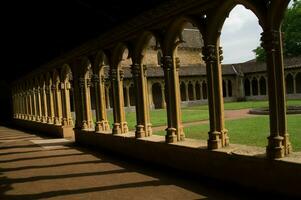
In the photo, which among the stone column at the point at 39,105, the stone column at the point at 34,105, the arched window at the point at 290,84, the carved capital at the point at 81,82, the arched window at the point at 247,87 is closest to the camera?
the carved capital at the point at 81,82

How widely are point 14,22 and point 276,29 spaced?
9.00 meters

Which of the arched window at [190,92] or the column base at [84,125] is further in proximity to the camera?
the arched window at [190,92]

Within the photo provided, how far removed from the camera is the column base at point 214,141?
6848mm

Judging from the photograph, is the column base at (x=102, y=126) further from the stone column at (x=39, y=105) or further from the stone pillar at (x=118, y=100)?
the stone column at (x=39, y=105)

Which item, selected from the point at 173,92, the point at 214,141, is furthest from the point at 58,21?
the point at 214,141

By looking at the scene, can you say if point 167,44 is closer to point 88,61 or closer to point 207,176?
point 207,176

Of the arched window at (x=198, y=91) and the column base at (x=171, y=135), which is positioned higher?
the arched window at (x=198, y=91)

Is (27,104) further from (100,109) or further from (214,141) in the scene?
(214,141)

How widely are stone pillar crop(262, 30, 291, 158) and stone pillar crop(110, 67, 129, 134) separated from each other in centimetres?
553

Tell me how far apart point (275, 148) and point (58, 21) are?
25.5 feet

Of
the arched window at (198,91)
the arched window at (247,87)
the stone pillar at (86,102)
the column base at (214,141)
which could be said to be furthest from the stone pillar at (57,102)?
the arched window at (247,87)

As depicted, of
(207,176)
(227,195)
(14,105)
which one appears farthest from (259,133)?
(14,105)

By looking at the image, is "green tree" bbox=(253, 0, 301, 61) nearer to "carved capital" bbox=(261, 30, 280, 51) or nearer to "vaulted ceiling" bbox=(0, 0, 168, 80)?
"vaulted ceiling" bbox=(0, 0, 168, 80)

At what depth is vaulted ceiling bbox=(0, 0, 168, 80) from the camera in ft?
29.3
